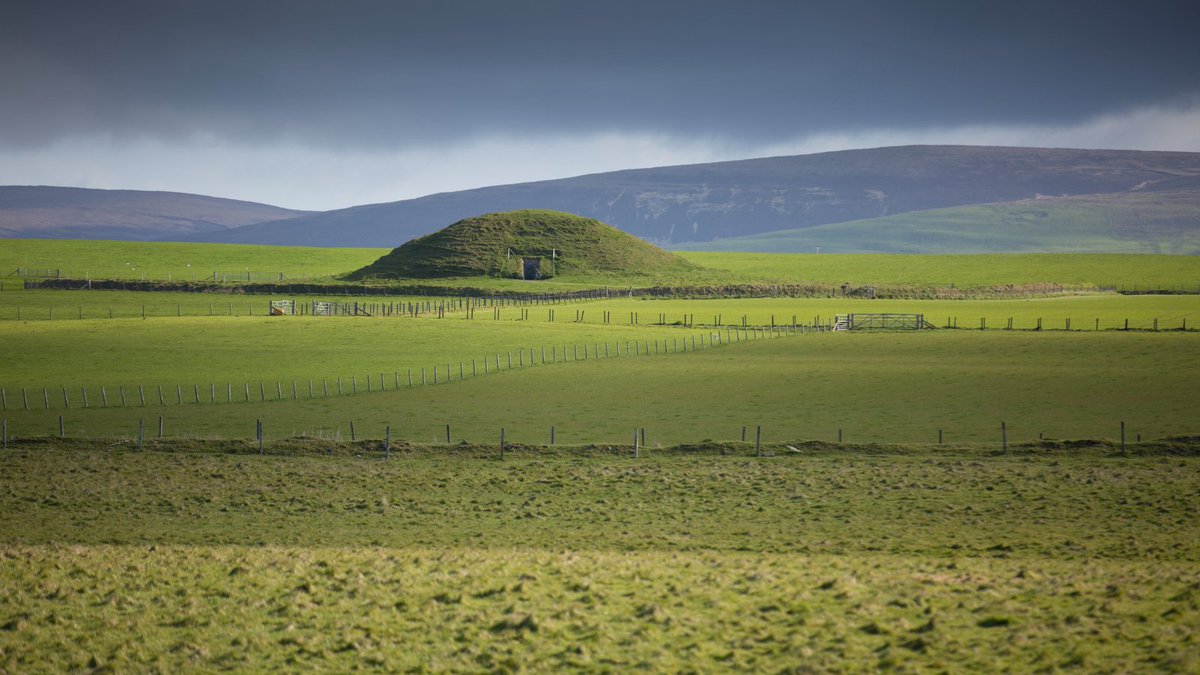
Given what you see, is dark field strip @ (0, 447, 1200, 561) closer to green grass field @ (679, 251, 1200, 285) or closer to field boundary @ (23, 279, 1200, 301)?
field boundary @ (23, 279, 1200, 301)

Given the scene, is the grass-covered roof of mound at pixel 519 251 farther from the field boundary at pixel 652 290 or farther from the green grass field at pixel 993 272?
the green grass field at pixel 993 272

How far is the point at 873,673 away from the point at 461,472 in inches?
914

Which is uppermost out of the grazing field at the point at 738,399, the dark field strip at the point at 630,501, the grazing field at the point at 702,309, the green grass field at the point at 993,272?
the green grass field at the point at 993,272

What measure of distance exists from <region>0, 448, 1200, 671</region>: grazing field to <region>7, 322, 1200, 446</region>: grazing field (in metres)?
5.78

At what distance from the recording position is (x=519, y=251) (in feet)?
556

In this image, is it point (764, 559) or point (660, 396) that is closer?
point (764, 559)

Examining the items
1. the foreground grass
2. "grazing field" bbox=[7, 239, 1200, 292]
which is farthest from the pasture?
"grazing field" bbox=[7, 239, 1200, 292]

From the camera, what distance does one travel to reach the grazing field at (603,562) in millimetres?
18734

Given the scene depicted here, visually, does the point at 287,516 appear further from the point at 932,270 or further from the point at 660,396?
the point at 932,270

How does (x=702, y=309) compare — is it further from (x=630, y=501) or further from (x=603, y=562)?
(x=603, y=562)

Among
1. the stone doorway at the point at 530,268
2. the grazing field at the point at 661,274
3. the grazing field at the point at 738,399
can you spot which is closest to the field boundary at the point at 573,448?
the grazing field at the point at 738,399

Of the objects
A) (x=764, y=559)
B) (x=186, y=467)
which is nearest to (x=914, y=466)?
(x=764, y=559)

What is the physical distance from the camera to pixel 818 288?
141375 mm

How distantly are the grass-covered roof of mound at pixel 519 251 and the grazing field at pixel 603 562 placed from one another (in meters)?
119
